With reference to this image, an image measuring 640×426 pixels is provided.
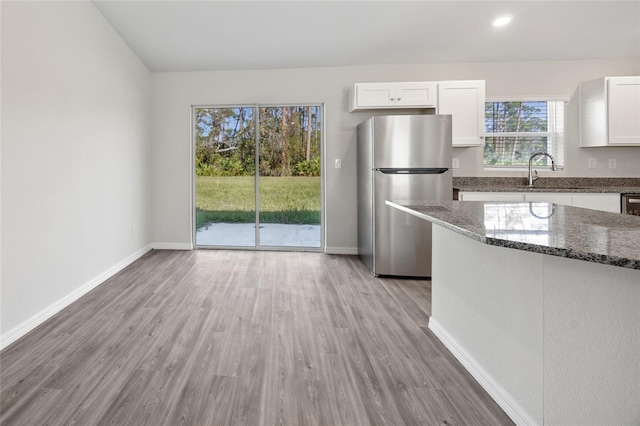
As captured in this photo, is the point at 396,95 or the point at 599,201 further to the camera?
the point at 396,95

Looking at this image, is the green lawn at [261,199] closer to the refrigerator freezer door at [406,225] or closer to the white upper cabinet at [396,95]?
the white upper cabinet at [396,95]

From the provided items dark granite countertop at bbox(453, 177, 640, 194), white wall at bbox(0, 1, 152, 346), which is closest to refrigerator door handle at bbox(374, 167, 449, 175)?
dark granite countertop at bbox(453, 177, 640, 194)

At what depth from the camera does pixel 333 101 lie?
4.52 metres

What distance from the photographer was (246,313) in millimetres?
2666

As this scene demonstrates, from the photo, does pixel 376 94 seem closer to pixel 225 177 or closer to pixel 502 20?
pixel 502 20

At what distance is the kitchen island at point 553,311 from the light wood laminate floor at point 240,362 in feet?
0.71

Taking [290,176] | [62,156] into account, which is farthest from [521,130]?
[62,156]

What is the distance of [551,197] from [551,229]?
283 centimetres

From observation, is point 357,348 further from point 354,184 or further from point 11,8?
point 11,8

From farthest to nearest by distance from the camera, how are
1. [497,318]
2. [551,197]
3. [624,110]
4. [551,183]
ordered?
[551,183] < [624,110] < [551,197] < [497,318]

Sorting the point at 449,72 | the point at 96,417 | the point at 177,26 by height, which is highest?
the point at 177,26

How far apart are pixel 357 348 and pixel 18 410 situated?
1.65 meters

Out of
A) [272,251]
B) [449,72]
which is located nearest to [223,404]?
[272,251]

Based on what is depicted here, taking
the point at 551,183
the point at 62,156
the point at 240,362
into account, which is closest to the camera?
the point at 240,362
